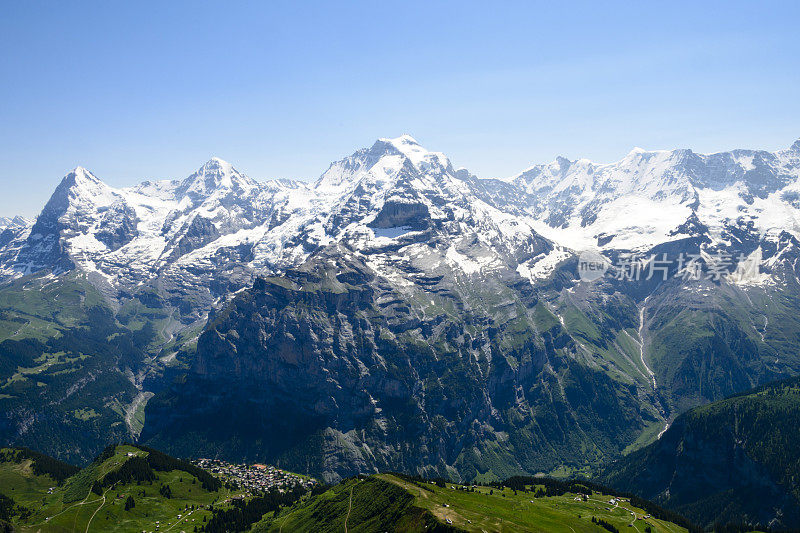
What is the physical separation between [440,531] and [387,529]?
2795 centimetres

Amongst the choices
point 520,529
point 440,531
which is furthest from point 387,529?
point 520,529

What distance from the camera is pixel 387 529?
194 m

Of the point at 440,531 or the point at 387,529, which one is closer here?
the point at 440,531

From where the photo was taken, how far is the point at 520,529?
184375 mm

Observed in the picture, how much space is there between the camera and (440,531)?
571ft

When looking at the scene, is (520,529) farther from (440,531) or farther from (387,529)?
(387,529)

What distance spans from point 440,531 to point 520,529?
30098 millimetres

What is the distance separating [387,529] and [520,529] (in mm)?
46685
